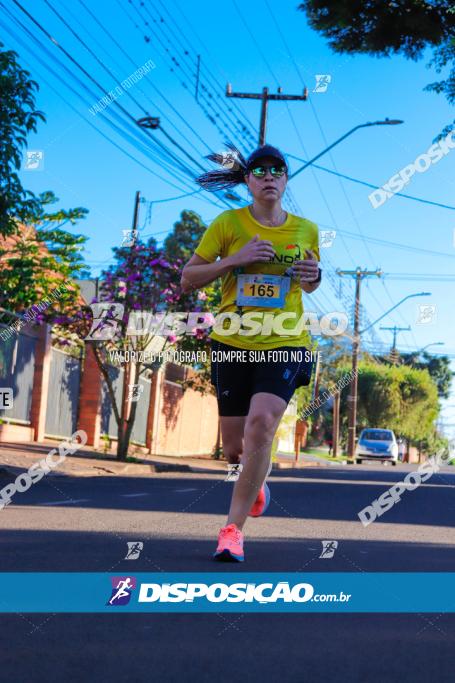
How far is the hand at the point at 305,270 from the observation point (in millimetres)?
5410

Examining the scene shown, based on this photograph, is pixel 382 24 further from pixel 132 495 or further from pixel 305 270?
pixel 305 270

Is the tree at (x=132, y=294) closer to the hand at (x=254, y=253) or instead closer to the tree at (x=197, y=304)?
the tree at (x=197, y=304)

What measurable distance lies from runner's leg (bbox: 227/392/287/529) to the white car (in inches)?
1583

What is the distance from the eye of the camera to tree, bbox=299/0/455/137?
57.8 feet

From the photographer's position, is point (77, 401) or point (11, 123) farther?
point (77, 401)

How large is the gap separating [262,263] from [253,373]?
584 mm

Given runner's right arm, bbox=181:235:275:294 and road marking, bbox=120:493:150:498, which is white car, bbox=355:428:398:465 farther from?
runner's right arm, bbox=181:235:275:294

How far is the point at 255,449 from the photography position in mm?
5273

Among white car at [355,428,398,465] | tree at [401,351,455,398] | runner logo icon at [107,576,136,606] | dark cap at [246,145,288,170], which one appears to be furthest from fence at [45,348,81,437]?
tree at [401,351,455,398]

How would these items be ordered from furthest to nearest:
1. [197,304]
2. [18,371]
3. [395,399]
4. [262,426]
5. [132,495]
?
[395,399] → [197,304] → [18,371] → [132,495] → [262,426]

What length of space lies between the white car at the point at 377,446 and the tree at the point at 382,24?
92.8 ft

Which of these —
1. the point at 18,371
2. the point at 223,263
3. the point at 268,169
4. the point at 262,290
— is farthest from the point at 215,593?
the point at 18,371

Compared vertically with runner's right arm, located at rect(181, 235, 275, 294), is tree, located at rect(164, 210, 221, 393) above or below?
above

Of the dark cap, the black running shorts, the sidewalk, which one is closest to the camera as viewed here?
the black running shorts
